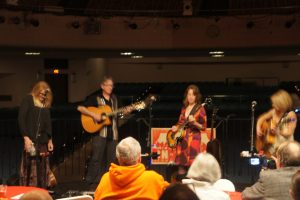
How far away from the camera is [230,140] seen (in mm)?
12281

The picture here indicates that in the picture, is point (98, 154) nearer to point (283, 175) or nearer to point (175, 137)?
point (175, 137)

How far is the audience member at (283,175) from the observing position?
3.93 meters

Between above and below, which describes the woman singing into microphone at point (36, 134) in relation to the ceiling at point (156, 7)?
below

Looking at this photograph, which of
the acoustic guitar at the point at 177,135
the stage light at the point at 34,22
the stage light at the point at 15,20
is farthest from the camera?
the stage light at the point at 34,22

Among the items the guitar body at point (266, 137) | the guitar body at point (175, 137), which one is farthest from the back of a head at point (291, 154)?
the guitar body at point (175, 137)

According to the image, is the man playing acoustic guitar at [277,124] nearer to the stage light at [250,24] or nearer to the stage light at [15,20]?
the stage light at [250,24]

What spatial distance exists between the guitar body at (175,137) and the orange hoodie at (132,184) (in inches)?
131

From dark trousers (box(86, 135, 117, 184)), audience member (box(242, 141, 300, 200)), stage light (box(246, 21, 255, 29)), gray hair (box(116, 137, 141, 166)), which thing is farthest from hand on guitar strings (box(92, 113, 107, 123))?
stage light (box(246, 21, 255, 29))

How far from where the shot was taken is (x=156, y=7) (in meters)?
16.6

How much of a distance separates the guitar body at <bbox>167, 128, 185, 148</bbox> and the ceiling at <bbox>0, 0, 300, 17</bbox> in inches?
329

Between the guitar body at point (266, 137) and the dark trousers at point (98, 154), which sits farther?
the dark trousers at point (98, 154)

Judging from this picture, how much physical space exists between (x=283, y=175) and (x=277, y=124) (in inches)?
112

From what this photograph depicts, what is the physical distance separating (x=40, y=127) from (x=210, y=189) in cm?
400

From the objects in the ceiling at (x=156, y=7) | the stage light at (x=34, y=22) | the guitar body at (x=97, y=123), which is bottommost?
the guitar body at (x=97, y=123)
